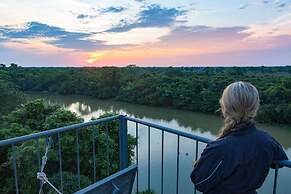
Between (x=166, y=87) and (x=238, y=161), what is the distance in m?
26.4

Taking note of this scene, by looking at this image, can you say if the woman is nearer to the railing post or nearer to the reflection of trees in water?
the railing post

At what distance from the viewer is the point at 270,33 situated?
1249 cm

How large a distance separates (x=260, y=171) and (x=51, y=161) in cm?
806

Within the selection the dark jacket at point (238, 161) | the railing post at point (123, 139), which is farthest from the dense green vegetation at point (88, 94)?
the dark jacket at point (238, 161)

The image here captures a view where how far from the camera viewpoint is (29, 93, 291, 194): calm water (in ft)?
31.6

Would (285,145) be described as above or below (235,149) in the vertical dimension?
below

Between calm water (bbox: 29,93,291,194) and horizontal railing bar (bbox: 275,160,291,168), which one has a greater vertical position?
horizontal railing bar (bbox: 275,160,291,168)

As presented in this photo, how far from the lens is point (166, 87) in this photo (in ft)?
89.1

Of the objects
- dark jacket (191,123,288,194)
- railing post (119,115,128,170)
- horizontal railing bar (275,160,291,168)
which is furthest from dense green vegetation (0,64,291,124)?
dark jacket (191,123,288,194)

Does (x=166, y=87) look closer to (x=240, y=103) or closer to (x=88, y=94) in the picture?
(x=88, y=94)

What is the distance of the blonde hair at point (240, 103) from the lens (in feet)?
3.08

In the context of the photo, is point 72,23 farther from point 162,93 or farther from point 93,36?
point 162,93

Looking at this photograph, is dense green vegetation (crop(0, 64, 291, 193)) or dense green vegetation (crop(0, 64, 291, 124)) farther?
dense green vegetation (crop(0, 64, 291, 124))

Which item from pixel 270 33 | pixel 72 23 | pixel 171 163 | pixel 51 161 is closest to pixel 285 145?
pixel 270 33
